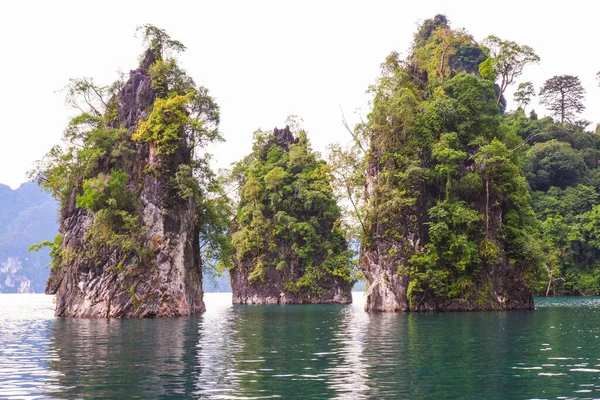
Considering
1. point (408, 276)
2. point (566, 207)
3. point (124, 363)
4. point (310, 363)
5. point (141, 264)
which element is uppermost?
point (566, 207)

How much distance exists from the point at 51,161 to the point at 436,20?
8962 centimetres

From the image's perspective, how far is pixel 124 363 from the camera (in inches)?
849

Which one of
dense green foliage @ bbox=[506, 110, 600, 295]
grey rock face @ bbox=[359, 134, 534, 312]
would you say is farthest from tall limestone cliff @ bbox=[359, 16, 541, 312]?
dense green foliage @ bbox=[506, 110, 600, 295]

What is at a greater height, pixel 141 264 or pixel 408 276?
pixel 141 264

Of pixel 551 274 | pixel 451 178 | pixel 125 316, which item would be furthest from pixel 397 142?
pixel 551 274

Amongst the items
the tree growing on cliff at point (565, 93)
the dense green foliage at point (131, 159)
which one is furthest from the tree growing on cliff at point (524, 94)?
the dense green foliage at point (131, 159)

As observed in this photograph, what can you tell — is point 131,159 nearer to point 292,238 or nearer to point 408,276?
point 408,276

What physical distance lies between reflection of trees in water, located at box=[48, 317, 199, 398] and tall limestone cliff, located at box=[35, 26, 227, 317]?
17.6 metres

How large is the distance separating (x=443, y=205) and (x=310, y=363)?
3720cm

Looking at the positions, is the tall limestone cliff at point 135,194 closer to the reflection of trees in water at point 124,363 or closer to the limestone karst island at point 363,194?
the limestone karst island at point 363,194

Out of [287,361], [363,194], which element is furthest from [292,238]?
[287,361]

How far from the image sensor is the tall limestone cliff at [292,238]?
92.7 meters

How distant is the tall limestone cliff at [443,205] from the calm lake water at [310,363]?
2054 centimetres

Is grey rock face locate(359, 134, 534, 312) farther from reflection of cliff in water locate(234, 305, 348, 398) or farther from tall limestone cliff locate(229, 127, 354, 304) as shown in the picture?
tall limestone cliff locate(229, 127, 354, 304)
